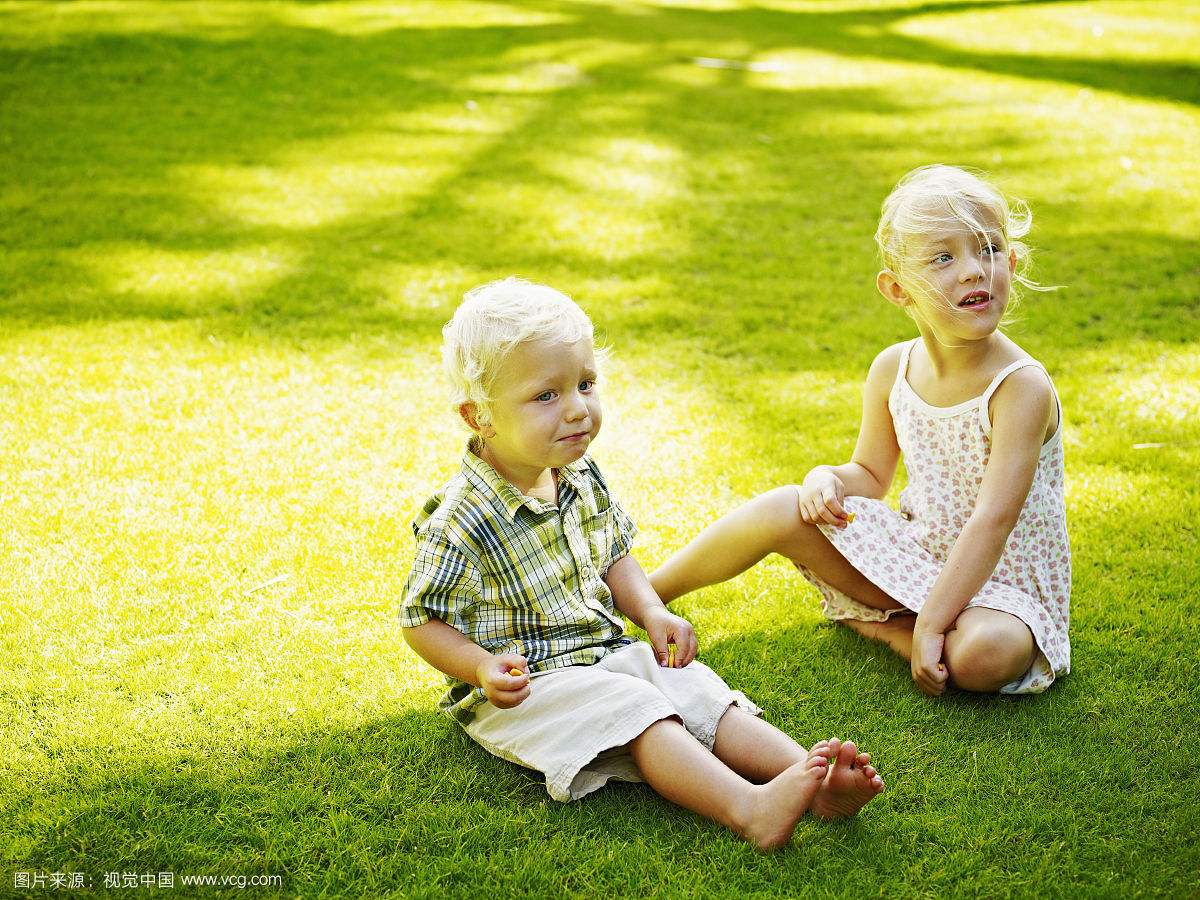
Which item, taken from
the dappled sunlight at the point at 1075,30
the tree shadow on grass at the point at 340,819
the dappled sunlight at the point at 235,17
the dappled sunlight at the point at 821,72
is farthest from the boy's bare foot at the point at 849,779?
the dappled sunlight at the point at 1075,30

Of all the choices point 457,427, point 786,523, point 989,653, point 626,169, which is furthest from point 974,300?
point 626,169

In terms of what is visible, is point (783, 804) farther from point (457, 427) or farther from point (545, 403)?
point (457, 427)

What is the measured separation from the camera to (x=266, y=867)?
2.00 metres

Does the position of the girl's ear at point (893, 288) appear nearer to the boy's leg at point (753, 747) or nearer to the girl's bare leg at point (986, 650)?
the girl's bare leg at point (986, 650)

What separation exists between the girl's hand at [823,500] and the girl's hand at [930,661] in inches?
12.7

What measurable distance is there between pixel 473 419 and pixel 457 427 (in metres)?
1.50

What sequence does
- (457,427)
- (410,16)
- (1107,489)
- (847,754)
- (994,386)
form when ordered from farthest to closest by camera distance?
(410,16), (457,427), (1107,489), (994,386), (847,754)

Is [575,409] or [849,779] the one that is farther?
[575,409]

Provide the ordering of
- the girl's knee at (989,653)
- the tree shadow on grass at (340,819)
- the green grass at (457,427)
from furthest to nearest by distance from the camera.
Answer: the girl's knee at (989,653) < the green grass at (457,427) < the tree shadow on grass at (340,819)

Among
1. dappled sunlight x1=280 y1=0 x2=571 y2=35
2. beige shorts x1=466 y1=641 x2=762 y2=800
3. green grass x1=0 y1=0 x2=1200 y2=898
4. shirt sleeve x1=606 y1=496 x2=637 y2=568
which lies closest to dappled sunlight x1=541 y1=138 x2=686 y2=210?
green grass x1=0 y1=0 x2=1200 y2=898

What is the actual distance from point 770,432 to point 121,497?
80.8 inches

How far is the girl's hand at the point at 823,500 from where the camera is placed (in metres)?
2.59

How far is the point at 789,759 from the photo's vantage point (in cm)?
219

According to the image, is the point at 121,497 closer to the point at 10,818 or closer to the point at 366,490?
the point at 366,490
